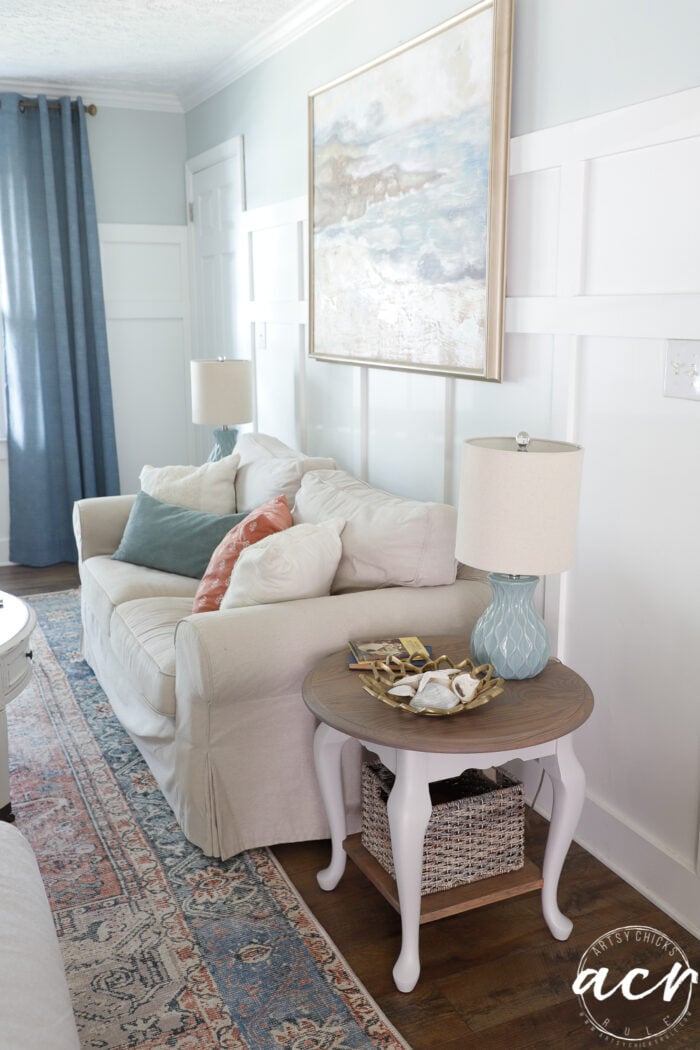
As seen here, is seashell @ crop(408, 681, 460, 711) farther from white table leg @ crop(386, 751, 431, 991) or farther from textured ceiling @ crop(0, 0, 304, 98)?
textured ceiling @ crop(0, 0, 304, 98)

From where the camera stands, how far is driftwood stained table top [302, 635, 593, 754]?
72.3 inches

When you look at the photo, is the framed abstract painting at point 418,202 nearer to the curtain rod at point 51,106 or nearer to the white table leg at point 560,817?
the white table leg at point 560,817

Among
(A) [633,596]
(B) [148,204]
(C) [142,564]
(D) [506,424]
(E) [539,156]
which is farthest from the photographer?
(B) [148,204]

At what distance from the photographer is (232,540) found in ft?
9.75

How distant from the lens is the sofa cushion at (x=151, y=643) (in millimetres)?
2555

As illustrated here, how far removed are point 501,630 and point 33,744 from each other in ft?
5.87

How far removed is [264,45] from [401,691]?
320 cm

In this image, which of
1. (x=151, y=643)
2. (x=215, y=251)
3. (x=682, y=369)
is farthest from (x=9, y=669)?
(x=215, y=251)

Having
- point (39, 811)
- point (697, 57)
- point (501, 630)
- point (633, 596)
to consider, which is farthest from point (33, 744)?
point (697, 57)

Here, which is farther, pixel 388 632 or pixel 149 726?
pixel 149 726

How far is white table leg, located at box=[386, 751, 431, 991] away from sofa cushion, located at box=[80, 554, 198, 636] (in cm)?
144

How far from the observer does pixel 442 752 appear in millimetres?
1812

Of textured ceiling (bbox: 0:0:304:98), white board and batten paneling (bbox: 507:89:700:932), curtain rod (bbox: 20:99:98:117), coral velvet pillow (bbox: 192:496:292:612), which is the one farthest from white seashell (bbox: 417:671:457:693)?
curtain rod (bbox: 20:99:98:117)

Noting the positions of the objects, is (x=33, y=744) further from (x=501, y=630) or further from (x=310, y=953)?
(x=501, y=630)
